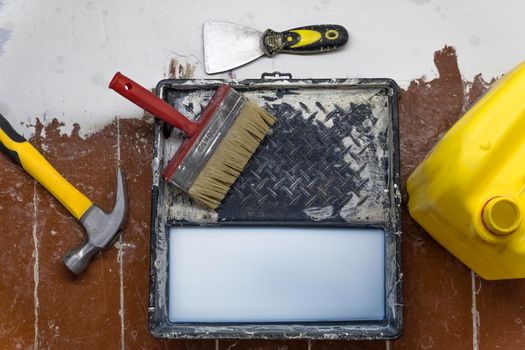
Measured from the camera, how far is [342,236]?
108cm

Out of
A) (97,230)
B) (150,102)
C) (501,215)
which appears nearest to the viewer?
(501,215)

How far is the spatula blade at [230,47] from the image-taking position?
1.16 meters

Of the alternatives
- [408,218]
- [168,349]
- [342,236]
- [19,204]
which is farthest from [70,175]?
[408,218]

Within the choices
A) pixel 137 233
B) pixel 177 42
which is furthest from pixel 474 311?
pixel 177 42

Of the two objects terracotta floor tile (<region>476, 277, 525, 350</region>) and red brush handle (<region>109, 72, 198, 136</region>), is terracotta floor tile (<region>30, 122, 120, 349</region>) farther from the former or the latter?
terracotta floor tile (<region>476, 277, 525, 350</region>)

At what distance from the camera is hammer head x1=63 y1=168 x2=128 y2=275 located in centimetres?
112

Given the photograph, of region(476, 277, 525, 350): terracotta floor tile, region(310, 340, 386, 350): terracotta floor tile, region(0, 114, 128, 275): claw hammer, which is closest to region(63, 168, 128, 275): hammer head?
region(0, 114, 128, 275): claw hammer

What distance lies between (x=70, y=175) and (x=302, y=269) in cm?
47

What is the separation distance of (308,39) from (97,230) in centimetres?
52

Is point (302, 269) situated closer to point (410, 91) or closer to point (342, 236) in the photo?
point (342, 236)

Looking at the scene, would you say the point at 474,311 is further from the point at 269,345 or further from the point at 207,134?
the point at 207,134

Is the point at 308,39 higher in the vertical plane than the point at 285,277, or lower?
higher

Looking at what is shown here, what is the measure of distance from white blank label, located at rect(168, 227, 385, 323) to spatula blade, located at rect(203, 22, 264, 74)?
313 millimetres

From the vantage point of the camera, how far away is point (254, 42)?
117 cm
